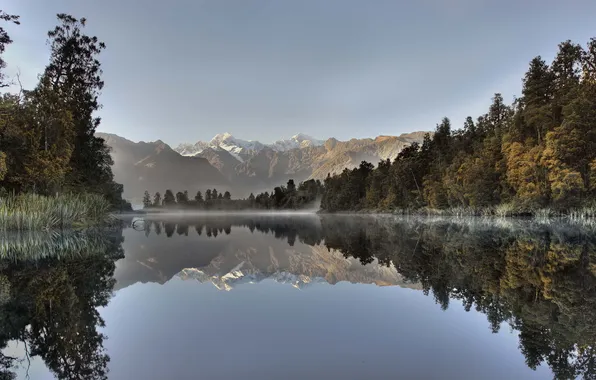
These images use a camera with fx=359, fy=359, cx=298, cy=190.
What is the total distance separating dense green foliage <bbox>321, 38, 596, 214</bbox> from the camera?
35188mm

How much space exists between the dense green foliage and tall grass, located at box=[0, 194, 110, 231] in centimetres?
4056

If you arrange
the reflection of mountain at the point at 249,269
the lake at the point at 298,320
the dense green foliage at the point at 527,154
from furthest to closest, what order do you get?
the dense green foliage at the point at 527,154 < the reflection of mountain at the point at 249,269 < the lake at the point at 298,320

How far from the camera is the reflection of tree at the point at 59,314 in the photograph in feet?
13.2

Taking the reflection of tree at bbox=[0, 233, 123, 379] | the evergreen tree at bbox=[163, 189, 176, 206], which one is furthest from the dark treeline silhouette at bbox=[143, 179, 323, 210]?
the reflection of tree at bbox=[0, 233, 123, 379]

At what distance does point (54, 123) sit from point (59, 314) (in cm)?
2199

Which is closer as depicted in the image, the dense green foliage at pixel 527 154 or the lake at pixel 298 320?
the lake at pixel 298 320

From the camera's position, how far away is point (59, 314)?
18.6 feet

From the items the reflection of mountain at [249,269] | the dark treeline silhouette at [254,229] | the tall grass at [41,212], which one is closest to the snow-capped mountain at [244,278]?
the reflection of mountain at [249,269]

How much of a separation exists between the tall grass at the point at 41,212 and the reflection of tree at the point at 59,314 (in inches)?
422

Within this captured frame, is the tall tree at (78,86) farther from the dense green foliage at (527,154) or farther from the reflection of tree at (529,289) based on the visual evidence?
the dense green foliage at (527,154)

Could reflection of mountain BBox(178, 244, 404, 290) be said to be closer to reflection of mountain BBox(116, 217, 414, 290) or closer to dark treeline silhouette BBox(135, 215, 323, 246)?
reflection of mountain BBox(116, 217, 414, 290)

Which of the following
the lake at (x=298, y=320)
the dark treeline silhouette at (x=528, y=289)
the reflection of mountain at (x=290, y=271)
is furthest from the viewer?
the reflection of mountain at (x=290, y=271)

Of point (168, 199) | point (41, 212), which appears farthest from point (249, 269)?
point (168, 199)

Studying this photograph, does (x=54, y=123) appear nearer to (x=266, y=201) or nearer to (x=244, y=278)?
(x=244, y=278)
